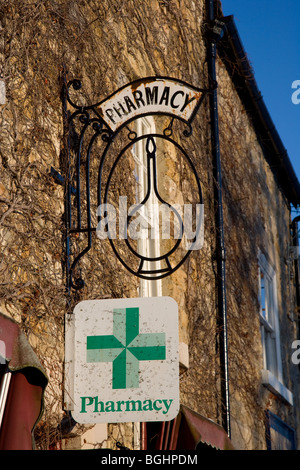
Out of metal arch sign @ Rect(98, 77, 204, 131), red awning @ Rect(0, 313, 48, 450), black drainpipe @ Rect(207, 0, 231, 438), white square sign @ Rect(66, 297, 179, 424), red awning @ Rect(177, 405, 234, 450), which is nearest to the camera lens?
red awning @ Rect(0, 313, 48, 450)

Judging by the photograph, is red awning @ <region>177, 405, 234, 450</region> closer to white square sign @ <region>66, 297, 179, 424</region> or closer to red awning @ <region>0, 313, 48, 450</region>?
white square sign @ <region>66, 297, 179, 424</region>

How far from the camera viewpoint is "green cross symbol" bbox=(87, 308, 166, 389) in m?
4.45

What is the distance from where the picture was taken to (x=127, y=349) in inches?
176

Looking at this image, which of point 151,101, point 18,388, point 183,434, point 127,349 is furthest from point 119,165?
point 18,388

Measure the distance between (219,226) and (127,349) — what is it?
14.3ft

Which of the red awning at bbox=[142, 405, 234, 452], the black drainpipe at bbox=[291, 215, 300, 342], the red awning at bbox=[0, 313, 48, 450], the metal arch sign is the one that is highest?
the metal arch sign

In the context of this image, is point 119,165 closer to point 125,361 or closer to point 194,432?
point 194,432

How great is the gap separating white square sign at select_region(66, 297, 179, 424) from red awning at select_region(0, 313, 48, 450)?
0.58 metres

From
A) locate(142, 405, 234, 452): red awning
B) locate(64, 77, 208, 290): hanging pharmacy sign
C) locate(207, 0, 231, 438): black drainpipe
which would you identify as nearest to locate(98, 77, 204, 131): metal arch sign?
locate(64, 77, 208, 290): hanging pharmacy sign

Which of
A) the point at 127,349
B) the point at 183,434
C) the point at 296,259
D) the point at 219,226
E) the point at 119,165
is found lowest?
the point at 183,434

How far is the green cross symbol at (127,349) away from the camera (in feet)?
14.6
